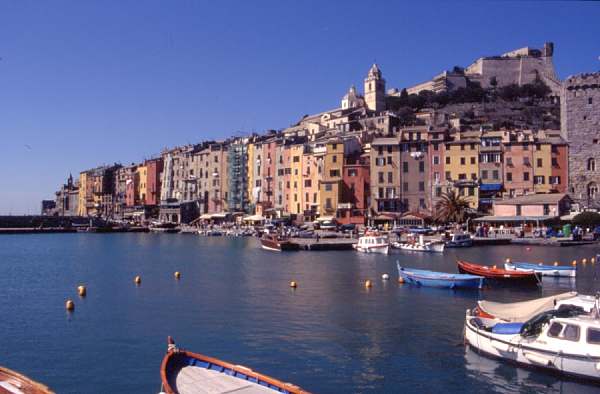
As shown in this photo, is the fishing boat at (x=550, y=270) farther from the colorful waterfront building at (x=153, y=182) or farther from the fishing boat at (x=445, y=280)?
the colorful waterfront building at (x=153, y=182)

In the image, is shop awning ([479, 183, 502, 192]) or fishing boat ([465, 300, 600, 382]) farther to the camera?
shop awning ([479, 183, 502, 192])

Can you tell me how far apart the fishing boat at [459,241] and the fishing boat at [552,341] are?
45.1 m

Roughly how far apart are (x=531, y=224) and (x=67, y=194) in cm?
13648

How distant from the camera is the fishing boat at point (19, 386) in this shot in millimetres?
13676

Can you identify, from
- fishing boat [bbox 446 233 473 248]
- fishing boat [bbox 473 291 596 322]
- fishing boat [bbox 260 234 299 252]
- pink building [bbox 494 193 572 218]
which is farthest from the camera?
pink building [bbox 494 193 572 218]

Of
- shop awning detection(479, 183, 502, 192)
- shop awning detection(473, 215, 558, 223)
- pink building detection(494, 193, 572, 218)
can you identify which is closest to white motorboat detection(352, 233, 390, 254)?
shop awning detection(473, 215, 558, 223)

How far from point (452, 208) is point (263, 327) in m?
56.9

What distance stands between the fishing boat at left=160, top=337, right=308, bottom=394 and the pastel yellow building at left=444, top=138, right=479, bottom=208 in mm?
69070

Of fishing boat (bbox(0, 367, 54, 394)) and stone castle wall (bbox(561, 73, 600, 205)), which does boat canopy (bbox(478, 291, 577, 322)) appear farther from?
stone castle wall (bbox(561, 73, 600, 205))

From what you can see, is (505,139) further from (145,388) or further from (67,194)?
(67,194)

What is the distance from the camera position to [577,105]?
268 feet

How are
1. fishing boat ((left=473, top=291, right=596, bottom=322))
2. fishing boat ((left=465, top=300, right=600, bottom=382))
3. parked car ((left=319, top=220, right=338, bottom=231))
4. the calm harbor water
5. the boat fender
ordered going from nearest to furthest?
1. fishing boat ((left=465, top=300, right=600, bottom=382))
2. the boat fender
3. the calm harbor water
4. fishing boat ((left=473, top=291, right=596, bottom=322))
5. parked car ((left=319, top=220, right=338, bottom=231))

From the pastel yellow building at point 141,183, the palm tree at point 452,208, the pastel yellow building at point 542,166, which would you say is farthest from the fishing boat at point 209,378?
the pastel yellow building at point 141,183

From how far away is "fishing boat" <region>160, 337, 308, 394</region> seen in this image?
14305 mm
